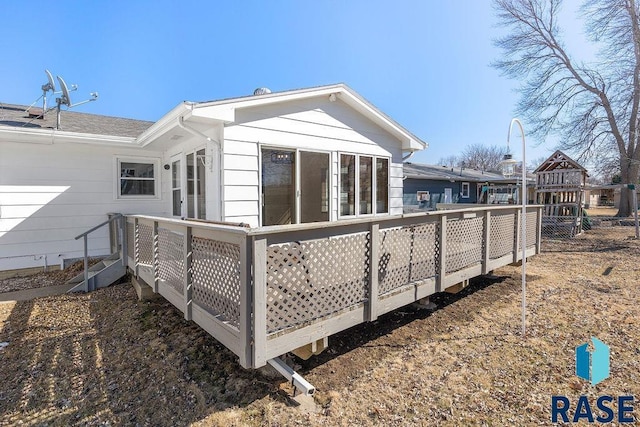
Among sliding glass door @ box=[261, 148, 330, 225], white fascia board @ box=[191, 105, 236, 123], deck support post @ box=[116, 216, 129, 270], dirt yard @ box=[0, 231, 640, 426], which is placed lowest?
dirt yard @ box=[0, 231, 640, 426]

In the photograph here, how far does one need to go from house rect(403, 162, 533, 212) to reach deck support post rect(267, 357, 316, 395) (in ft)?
49.3

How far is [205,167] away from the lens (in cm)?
530

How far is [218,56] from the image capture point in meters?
13.9

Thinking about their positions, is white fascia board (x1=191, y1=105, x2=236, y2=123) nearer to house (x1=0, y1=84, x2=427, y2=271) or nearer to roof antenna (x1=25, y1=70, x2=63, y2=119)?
house (x1=0, y1=84, x2=427, y2=271)

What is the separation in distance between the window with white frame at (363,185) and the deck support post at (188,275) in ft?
11.6

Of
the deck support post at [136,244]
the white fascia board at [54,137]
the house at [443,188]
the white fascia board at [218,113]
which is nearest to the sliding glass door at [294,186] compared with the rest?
the white fascia board at [218,113]

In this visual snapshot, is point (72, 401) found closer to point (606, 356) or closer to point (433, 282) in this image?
point (433, 282)

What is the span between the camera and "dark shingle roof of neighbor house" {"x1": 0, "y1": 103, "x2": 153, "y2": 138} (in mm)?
7000

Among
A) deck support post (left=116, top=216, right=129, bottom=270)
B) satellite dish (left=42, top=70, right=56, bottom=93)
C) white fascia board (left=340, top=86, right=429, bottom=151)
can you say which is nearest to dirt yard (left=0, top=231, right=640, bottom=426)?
deck support post (left=116, top=216, right=129, bottom=270)

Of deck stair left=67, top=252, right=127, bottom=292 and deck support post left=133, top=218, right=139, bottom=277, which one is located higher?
deck support post left=133, top=218, right=139, bottom=277

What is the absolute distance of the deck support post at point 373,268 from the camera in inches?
130

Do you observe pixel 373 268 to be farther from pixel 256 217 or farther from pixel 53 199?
pixel 53 199

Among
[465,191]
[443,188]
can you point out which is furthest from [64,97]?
[465,191]

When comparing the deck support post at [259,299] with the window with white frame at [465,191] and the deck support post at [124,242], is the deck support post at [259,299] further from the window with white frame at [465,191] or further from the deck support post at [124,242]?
the window with white frame at [465,191]
